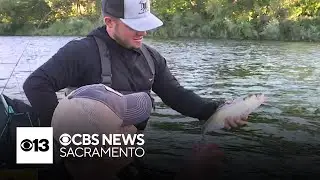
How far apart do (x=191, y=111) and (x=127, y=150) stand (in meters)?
1.22

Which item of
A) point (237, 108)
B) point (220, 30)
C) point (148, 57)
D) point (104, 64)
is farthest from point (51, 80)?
point (220, 30)

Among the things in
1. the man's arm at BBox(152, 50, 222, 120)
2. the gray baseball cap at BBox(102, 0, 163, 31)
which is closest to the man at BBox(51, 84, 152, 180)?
the gray baseball cap at BBox(102, 0, 163, 31)

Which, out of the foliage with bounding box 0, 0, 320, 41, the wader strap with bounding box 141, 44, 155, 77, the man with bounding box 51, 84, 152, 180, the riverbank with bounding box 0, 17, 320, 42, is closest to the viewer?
the man with bounding box 51, 84, 152, 180

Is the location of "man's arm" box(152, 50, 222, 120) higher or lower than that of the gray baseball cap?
lower

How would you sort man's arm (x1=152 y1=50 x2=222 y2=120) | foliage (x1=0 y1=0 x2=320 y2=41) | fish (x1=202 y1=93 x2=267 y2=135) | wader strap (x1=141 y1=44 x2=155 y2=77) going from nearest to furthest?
fish (x1=202 y1=93 x2=267 y2=135), wader strap (x1=141 y1=44 x2=155 y2=77), man's arm (x1=152 y1=50 x2=222 y2=120), foliage (x1=0 y1=0 x2=320 y2=41)

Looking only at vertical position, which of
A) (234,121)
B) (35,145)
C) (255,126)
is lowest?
(255,126)

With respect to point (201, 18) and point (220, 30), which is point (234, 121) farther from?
point (201, 18)

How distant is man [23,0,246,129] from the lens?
7.94 ft

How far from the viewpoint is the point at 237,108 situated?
257 cm

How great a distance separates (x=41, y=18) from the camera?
4372cm

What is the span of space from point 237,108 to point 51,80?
0.95m

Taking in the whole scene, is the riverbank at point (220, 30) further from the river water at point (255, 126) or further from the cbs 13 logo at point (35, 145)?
the cbs 13 logo at point (35, 145)

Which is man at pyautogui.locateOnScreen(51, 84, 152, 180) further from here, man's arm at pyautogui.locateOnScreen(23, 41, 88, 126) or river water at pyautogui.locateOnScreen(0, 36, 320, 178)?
river water at pyautogui.locateOnScreen(0, 36, 320, 178)

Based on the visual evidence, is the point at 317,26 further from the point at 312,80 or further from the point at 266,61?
the point at 312,80
